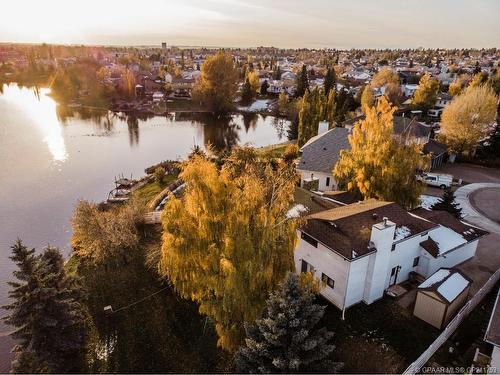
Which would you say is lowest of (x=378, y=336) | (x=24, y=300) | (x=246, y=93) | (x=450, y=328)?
(x=378, y=336)

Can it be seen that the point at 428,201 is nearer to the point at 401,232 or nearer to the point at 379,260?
the point at 401,232

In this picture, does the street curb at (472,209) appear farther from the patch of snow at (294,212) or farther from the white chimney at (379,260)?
the patch of snow at (294,212)

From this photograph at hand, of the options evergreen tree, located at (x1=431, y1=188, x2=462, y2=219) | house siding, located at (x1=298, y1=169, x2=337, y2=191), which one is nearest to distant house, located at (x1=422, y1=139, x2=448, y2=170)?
evergreen tree, located at (x1=431, y1=188, x2=462, y2=219)

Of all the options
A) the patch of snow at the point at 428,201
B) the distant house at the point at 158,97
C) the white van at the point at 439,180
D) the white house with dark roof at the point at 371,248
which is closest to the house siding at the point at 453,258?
the white house with dark roof at the point at 371,248

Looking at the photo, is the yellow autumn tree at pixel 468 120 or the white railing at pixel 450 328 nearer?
the white railing at pixel 450 328

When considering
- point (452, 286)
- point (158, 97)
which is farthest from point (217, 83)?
point (452, 286)

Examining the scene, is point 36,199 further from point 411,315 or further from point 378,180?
point 411,315

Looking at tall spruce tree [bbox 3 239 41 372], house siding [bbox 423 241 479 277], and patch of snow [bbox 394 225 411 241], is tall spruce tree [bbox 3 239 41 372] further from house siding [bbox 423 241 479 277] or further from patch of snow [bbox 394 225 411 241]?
house siding [bbox 423 241 479 277]
